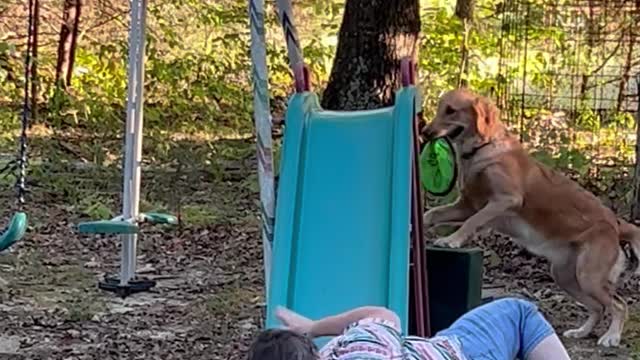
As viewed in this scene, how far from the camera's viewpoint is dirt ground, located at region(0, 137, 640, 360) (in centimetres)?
470

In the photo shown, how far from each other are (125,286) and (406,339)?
289cm

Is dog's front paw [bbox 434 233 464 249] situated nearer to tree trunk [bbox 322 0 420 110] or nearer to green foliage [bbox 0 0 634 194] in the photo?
tree trunk [bbox 322 0 420 110]

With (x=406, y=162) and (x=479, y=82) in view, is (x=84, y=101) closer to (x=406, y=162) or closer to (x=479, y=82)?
(x=479, y=82)

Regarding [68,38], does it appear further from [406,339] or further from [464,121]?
[406,339]

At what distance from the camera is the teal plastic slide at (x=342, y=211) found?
3900mm

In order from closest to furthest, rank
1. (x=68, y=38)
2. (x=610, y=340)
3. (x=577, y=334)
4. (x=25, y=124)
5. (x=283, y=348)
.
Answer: (x=283, y=348)
(x=25, y=124)
(x=610, y=340)
(x=577, y=334)
(x=68, y=38)

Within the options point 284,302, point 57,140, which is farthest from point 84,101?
point 284,302

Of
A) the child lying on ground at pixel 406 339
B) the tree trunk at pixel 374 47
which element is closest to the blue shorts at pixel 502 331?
the child lying on ground at pixel 406 339

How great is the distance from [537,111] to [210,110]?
2.87 meters

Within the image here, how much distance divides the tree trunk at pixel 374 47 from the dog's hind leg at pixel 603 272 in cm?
201

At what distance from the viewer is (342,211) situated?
4070mm

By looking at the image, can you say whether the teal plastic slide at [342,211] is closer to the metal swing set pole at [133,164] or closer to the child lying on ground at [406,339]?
the child lying on ground at [406,339]

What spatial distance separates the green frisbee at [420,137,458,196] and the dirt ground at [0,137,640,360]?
0.88 m

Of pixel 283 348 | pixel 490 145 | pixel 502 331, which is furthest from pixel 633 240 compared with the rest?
pixel 283 348
